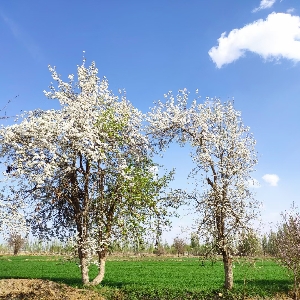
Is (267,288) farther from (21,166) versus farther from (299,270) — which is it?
(21,166)

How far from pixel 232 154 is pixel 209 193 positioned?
344 centimetres

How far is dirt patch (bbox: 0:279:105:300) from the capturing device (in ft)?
75.3

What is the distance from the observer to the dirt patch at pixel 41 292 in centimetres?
2295

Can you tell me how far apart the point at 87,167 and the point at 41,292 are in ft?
29.0

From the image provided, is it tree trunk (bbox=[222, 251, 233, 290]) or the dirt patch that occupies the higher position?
tree trunk (bbox=[222, 251, 233, 290])

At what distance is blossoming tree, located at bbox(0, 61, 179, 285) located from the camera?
24.5 metres

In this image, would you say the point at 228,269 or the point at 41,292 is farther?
the point at 228,269

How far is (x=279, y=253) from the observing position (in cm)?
2619

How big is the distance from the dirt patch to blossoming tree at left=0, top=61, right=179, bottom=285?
253 cm

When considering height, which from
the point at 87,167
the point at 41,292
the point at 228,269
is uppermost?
the point at 87,167

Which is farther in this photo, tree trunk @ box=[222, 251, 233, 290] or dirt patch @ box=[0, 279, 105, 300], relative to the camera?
tree trunk @ box=[222, 251, 233, 290]

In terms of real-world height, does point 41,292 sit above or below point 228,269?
below

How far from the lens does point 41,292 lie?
78.2 ft

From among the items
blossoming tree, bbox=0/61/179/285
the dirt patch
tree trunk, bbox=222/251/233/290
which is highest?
blossoming tree, bbox=0/61/179/285
